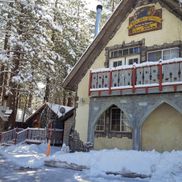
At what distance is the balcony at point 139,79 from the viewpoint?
13852 millimetres

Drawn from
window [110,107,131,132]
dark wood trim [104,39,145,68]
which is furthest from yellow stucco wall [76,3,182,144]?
window [110,107,131,132]

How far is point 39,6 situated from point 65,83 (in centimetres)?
962

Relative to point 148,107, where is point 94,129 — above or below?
below

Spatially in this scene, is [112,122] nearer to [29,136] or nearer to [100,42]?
[100,42]

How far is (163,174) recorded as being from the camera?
404 inches

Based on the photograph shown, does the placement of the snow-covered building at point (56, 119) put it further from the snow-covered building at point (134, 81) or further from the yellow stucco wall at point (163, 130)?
the yellow stucco wall at point (163, 130)

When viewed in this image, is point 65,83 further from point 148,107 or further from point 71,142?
point 148,107

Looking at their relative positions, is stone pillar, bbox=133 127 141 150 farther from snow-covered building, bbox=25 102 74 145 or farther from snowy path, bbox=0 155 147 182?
snow-covered building, bbox=25 102 74 145

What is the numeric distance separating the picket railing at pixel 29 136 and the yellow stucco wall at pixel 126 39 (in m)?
4.70

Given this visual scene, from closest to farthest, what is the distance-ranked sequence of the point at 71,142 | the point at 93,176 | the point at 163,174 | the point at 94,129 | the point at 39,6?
the point at 163,174 < the point at 93,176 < the point at 94,129 < the point at 71,142 < the point at 39,6

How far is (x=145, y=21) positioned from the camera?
56.0 ft

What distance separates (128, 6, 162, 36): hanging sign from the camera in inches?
650

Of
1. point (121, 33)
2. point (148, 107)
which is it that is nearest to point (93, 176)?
point (148, 107)

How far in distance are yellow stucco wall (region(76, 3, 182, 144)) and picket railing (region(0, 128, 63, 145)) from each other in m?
4.70
